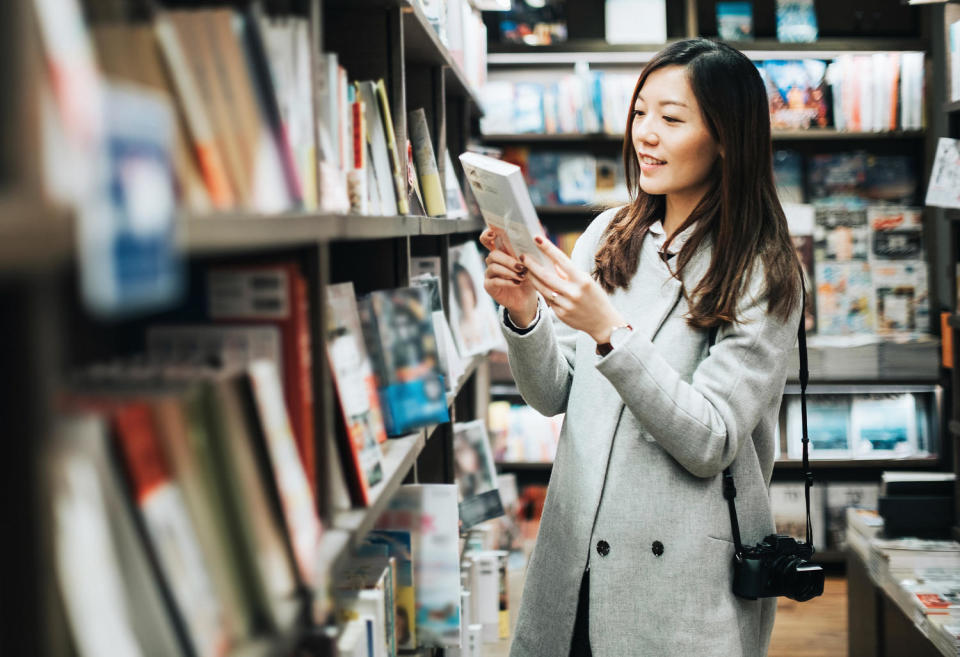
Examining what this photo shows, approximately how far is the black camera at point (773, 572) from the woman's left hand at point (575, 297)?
19.4 inches

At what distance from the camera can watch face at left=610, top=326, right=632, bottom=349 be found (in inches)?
62.4

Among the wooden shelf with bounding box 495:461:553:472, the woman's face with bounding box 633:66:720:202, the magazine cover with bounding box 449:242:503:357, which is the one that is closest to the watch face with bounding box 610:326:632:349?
the woman's face with bounding box 633:66:720:202

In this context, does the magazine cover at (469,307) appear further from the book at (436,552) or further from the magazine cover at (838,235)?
the magazine cover at (838,235)

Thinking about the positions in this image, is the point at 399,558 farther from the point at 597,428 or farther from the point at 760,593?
the point at 760,593

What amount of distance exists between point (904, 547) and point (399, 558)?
6.54 ft

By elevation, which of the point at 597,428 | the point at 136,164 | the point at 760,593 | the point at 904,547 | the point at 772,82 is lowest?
the point at 904,547

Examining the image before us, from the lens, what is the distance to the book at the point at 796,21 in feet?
14.3

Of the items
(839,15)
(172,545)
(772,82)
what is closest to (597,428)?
(172,545)

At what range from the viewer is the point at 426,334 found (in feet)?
5.08

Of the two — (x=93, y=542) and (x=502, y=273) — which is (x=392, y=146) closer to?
(x=502, y=273)

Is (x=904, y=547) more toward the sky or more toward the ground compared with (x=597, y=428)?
more toward the ground

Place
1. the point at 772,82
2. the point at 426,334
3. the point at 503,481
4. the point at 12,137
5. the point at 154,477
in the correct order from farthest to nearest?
1. the point at 772,82
2. the point at 503,481
3. the point at 426,334
4. the point at 154,477
5. the point at 12,137

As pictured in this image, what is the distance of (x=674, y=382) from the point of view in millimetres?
1592

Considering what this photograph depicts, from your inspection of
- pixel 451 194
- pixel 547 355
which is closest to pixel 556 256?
pixel 547 355
